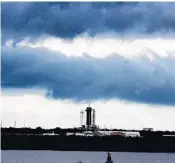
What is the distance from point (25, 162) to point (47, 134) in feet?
275

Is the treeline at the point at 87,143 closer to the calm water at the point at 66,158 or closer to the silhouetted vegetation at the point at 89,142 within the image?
the silhouetted vegetation at the point at 89,142

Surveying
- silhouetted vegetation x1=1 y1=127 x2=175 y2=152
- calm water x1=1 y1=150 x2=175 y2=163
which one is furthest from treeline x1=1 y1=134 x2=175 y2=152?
calm water x1=1 y1=150 x2=175 y2=163

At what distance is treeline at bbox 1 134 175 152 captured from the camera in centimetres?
18025

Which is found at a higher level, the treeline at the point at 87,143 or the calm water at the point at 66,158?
the treeline at the point at 87,143

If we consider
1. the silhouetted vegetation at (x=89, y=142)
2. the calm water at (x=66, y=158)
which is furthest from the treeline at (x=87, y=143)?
the calm water at (x=66, y=158)

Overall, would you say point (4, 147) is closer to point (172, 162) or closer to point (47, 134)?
point (47, 134)

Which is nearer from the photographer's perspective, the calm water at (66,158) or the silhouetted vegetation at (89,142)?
the calm water at (66,158)

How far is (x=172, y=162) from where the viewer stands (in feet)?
414

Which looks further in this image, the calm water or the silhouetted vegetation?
→ the silhouetted vegetation

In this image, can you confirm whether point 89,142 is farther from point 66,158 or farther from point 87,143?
point 66,158

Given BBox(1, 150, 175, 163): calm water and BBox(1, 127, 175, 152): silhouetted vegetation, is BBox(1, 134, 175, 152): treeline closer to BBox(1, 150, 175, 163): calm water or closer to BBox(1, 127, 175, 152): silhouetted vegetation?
BBox(1, 127, 175, 152): silhouetted vegetation

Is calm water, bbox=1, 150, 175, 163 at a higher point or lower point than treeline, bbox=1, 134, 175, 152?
lower

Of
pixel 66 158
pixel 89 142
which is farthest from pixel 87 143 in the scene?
pixel 66 158

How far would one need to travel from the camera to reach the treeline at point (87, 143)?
180250 mm
